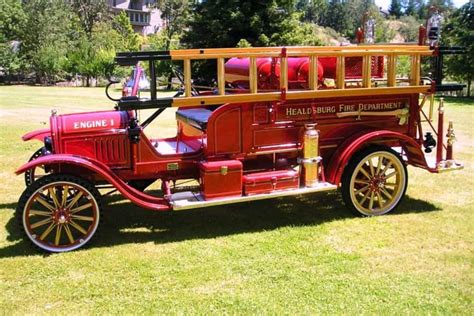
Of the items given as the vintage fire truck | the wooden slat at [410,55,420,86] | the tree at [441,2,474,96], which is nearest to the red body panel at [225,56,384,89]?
the vintage fire truck

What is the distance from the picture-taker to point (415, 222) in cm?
566

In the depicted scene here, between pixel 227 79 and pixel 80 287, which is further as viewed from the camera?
pixel 227 79

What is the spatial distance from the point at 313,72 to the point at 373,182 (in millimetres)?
1516

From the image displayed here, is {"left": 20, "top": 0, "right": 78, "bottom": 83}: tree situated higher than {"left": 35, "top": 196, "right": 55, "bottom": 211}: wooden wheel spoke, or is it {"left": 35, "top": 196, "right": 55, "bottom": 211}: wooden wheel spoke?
{"left": 20, "top": 0, "right": 78, "bottom": 83}: tree

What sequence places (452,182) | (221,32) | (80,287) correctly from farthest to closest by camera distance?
1. (221,32)
2. (452,182)
3. (80,287)

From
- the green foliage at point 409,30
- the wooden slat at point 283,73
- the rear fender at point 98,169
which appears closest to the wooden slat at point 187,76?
the wooden slat at point 283,73

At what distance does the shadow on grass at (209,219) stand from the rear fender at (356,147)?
592mm

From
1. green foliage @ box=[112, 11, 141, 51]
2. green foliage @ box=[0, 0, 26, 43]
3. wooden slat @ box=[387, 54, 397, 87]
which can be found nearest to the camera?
wooden slat @ box=[387, 54, 397, 87]

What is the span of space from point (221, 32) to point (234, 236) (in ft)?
66.0

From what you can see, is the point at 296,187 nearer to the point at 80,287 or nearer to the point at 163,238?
the point at 163,238

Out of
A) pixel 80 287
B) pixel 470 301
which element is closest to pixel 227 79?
pixel 80 287

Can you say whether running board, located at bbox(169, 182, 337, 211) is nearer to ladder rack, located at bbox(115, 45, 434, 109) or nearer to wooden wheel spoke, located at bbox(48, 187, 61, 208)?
ladder rack, located at bbox(115, 45, 434, 109)

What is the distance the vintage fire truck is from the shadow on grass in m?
0.32

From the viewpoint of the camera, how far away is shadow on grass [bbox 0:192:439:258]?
523cm
